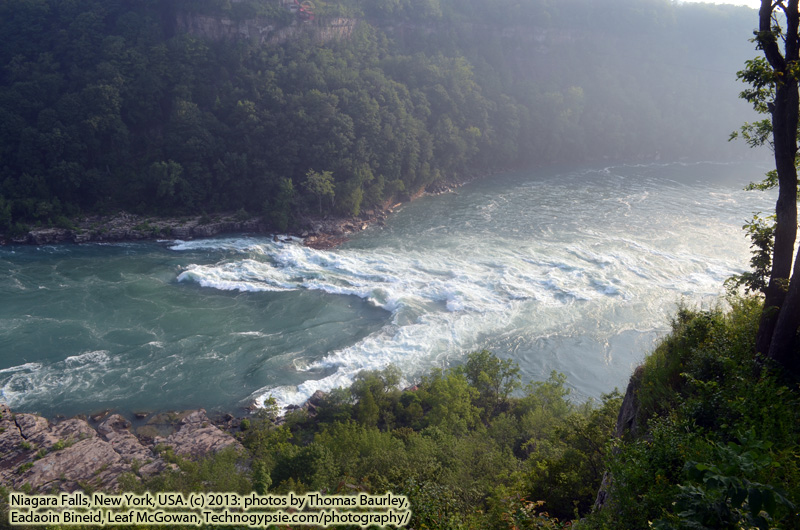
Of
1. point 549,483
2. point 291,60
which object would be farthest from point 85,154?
point 549,483

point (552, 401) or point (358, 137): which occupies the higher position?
point (358, 137)

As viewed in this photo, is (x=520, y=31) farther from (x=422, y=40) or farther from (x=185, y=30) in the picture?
(x=185, y=30)

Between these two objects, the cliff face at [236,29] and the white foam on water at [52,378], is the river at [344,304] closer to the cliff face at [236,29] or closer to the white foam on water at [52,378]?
the white foam on water at [52,378]

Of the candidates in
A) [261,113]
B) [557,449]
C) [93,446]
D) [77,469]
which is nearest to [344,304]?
[93,446]

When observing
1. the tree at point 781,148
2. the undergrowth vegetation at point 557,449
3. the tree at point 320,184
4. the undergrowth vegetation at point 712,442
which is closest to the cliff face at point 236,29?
the tree at point 320,184

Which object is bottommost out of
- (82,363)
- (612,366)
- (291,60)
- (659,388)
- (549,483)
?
(82,363)

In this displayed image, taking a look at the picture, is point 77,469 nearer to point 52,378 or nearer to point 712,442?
point 52,378
